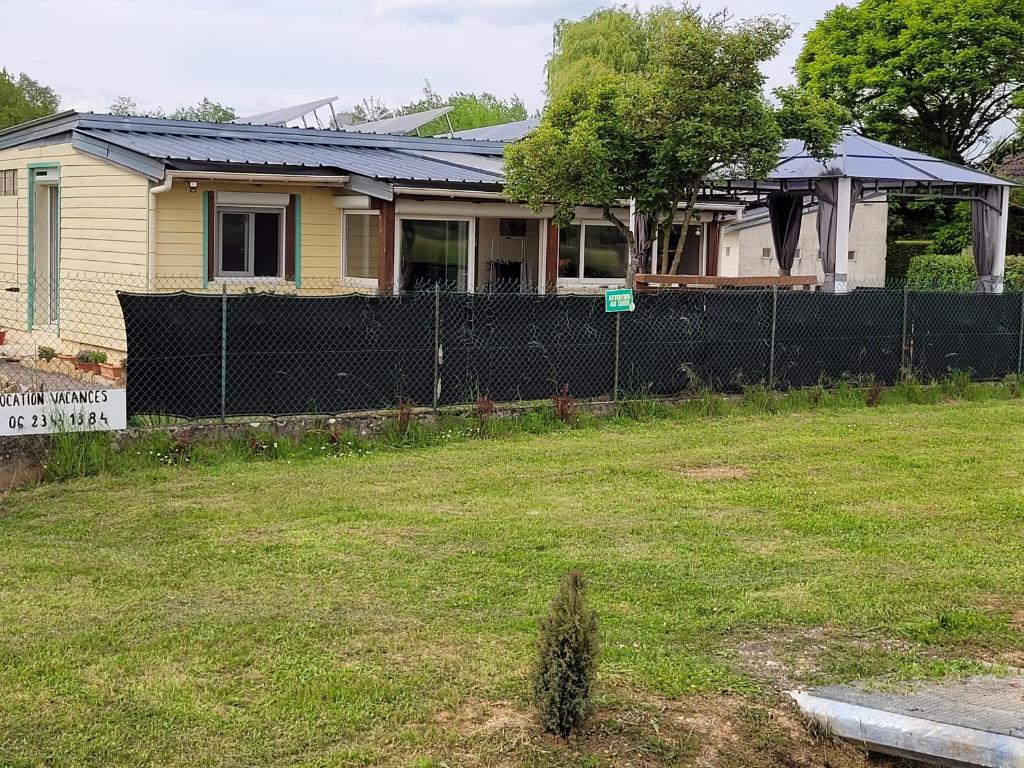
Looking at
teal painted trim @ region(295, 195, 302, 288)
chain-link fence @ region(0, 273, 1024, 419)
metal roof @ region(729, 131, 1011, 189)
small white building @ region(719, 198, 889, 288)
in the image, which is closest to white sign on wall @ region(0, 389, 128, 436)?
chain-link fence @ region(0, 273, 1024, 419)

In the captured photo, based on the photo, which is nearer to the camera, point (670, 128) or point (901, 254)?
point (670, 128)

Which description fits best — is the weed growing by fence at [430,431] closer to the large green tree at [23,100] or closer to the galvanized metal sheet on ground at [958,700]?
the galvanized metal sheet on ground at [958,700]

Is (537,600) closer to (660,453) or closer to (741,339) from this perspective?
(660,453)

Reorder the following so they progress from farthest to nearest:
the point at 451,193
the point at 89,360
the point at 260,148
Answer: the point at 260,148, the point at 451,193, the point at 89,360

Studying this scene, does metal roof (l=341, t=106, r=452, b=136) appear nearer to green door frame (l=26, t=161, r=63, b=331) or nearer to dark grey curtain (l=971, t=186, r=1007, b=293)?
green door frame (l=26, t=161, r=63, b=331)

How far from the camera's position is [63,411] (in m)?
10.0

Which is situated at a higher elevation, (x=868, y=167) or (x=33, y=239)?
(x=868, y=167)

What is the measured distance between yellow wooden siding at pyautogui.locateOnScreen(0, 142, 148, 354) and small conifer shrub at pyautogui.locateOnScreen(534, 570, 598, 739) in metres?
11.5

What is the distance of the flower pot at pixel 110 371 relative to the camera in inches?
552

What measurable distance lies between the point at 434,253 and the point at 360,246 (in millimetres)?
1045

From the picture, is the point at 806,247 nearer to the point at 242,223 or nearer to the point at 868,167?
the point at 868,167

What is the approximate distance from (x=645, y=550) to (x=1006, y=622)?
7.35ft

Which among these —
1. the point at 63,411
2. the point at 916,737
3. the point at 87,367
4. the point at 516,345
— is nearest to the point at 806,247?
the point at 516,345

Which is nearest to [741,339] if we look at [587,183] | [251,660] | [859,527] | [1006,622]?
[587,183]
